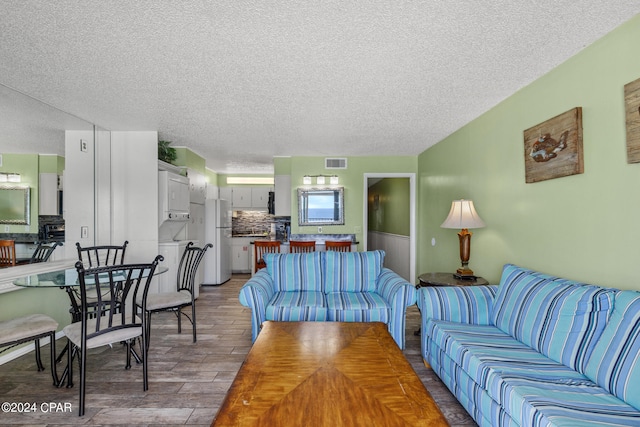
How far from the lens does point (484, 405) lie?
178 centimetres

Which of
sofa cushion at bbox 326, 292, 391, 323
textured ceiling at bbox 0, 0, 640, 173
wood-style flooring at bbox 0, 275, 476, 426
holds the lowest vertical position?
wood-style flooring at bbox 0, 275, 476, 426

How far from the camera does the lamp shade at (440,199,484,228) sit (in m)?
3.27

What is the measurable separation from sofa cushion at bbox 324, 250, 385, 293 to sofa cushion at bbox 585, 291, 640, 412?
2.04 m

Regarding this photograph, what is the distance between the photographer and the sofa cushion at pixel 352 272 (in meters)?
3.51

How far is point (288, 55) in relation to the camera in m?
2.35

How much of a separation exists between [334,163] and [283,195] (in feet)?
3.71

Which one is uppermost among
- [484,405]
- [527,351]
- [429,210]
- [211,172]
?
[211,172]

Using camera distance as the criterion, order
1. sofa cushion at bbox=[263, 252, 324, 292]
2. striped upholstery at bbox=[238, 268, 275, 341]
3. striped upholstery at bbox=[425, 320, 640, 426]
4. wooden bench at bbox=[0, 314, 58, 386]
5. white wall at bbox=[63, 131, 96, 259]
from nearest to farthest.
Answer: striped upholstery at bbox=[425, 320, 640, 426] < wooden bench at bbox=[0, 314, 58, 386] < striped upholstery at bbox=[238, 268, 275, 341] < sofa cushion at bbox=[263, 252, 324, 292] < white wall at bbox=[63, 131, 96, 259]

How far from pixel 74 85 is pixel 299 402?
3.24 m

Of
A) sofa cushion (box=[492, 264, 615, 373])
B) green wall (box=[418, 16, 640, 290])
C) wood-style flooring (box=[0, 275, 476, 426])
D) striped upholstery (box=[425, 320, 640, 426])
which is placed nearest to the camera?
striped upholstery (box=[425, 320, 640, 426])

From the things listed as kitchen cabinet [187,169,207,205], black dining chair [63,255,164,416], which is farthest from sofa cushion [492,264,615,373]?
kitchen cabinet [187,169,207,205]

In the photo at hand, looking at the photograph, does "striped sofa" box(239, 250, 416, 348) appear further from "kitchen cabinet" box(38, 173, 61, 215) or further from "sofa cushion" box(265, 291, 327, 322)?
"kitchen cabinet" box(38, 173, 61, 215)

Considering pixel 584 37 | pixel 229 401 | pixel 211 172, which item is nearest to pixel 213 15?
pixel 229 401

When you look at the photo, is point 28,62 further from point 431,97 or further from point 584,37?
point 584,37
